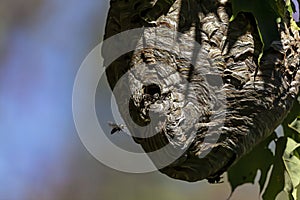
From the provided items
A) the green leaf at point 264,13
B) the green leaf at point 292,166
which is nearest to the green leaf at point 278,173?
the green leaf at point 292,166

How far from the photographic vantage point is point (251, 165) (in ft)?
4.95

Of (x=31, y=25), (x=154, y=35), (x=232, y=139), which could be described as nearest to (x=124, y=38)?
(x=154, y=35)

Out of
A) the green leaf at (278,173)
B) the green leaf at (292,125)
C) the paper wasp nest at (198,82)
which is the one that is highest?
the paper wasp nest at (198,82)

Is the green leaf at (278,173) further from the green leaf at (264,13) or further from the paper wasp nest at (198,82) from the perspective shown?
the green leaf at (264,13)

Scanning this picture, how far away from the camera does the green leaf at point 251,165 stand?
4.91ft

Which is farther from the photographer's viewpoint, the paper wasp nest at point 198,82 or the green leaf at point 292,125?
the green leaf at point 292,125

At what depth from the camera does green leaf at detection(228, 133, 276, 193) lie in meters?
1.50

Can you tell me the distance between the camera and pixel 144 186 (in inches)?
162

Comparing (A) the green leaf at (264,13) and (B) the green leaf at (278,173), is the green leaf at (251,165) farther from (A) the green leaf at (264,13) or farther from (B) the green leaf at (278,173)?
(A) the green leaf at (264,13)

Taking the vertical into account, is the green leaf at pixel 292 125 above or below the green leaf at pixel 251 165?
above

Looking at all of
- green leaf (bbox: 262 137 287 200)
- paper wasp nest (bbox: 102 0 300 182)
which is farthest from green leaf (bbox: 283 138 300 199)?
paper wasp nest (bbox: 102 0 300 182)

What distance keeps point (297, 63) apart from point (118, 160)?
0.69m

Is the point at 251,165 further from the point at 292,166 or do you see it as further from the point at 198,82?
the point at 198,82

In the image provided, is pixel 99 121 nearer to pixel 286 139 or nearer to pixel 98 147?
pixel 98 147
